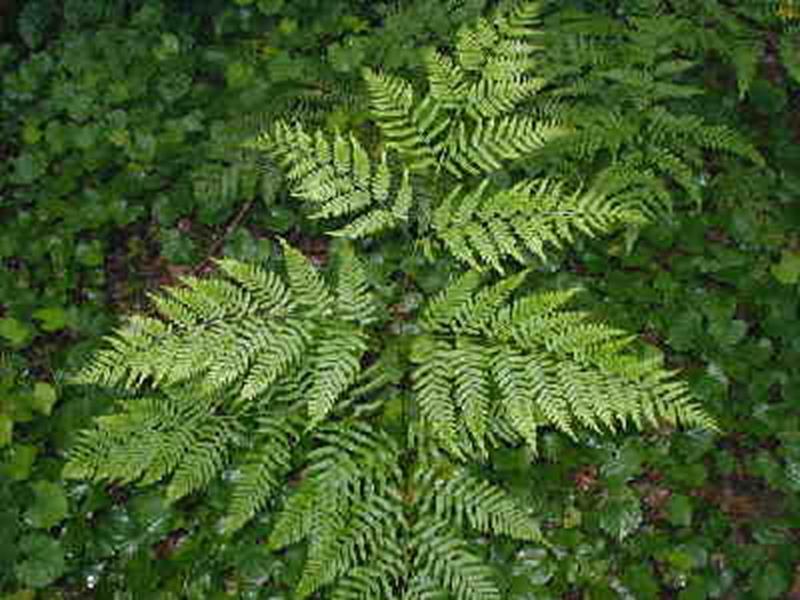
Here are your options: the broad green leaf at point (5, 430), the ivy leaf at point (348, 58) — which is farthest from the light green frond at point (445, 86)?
the broad green leaf at point (5, 430)

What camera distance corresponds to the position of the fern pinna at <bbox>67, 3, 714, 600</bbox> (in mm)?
2990

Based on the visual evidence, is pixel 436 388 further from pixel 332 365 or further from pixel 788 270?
pixel 788 270

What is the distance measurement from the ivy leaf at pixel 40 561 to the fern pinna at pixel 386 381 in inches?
19.8

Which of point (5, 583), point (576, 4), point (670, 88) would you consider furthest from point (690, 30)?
point (5, 583)

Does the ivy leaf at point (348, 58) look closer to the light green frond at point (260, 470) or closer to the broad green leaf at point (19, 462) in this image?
the light green frond at point (260, 470)

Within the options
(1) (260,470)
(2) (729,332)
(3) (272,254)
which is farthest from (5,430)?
(2) (729,332)

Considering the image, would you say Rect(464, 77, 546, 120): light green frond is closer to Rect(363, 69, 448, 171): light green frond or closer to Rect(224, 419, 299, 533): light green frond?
Rect(363, 69, 448, 171): light green frond

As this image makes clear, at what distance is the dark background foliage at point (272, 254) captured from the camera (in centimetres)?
352

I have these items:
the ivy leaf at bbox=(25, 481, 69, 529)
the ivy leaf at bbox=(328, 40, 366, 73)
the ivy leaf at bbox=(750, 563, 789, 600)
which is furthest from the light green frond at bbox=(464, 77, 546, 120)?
the ivy leaf at bbox=(25, 481, 69, 529)

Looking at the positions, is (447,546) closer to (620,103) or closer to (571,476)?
(571,476)

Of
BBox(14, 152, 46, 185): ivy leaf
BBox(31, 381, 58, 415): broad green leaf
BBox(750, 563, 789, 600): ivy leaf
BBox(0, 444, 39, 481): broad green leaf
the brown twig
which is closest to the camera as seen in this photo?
BBox(750, 563, 789, 600): ivy leaf

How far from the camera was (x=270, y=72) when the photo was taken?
466cm

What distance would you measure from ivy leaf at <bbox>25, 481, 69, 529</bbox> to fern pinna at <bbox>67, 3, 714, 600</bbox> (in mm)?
442

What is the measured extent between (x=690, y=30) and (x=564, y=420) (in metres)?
2.17
